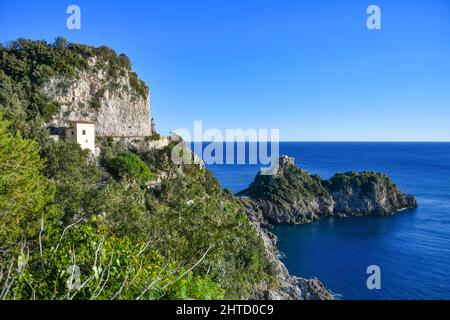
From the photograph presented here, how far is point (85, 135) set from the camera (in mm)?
37188

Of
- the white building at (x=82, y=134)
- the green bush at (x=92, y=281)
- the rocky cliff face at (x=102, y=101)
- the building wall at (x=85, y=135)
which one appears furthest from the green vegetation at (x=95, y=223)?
the white building at (x=82, y=134)

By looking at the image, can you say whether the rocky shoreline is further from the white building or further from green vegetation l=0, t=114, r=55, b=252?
green vegetation l=0, t=114, r=55, b=252

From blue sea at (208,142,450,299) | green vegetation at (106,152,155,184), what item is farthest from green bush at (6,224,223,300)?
blue sea at (208,142,450,299)

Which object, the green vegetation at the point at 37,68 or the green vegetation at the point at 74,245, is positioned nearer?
the green vegetation at the point at 74,245

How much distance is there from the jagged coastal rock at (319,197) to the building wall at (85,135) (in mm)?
37690

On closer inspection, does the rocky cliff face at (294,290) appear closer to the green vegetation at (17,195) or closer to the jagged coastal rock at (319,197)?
the green vegetation at (17,195)

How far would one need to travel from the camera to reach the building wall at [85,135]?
119 ft

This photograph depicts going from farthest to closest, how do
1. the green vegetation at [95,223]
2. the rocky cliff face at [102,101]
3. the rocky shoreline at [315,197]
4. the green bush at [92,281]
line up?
1. the rocky shoreline at [315,197]
2. the rocky cliff face at [102,101]
3. the green vegetation at [95,223]
4. the green bush at [92,281]

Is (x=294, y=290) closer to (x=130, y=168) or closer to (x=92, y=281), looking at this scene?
(x=130, y=168)

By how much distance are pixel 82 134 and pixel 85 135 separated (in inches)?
15.3

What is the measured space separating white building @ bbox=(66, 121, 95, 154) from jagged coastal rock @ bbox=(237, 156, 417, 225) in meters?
37.9

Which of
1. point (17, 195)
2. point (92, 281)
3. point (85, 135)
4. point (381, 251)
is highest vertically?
point (85, 135)

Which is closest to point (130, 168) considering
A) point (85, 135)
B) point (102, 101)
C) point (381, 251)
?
point (85, 135)
